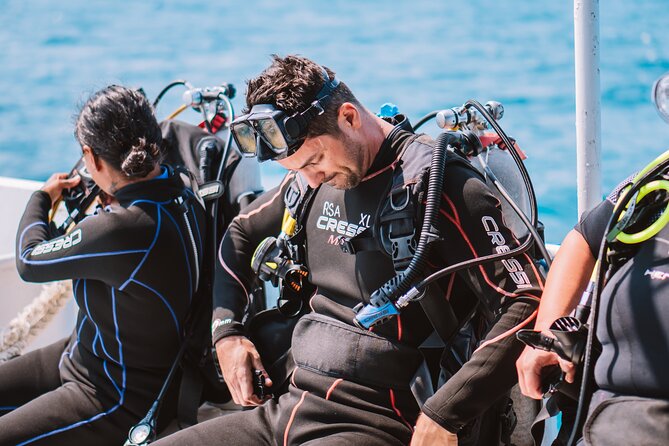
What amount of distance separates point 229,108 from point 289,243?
0.74m

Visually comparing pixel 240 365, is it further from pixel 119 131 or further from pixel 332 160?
pixel 119 131

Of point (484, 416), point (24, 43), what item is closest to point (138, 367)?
point (484, 416)

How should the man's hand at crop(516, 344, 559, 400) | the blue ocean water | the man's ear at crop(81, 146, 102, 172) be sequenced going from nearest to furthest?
the man's hand at crop(516, 344, 559, 400), the man's ear at crop(81, 146, 102, 172), the blue ocean water

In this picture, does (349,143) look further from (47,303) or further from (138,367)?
(47,303)

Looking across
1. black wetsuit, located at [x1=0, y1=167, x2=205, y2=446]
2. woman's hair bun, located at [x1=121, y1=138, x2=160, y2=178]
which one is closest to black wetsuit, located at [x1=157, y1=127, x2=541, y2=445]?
black wetsuit, located at [x1=0, y1=167, x2=205, y2=446]

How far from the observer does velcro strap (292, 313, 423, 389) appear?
1.73 m

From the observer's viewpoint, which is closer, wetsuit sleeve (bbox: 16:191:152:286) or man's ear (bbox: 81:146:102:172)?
wetsuit sleeve (bbox: 16:191:152:286)

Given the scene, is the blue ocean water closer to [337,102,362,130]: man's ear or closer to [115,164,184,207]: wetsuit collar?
[115,164,184,207]: wetsuit collar

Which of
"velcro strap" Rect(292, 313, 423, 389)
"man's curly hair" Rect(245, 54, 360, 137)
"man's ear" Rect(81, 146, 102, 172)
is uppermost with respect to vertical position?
"man's curly hair" Rect(245, 54, 360, 137)

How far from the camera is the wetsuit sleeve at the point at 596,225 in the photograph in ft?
5.18

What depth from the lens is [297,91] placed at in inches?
68.4

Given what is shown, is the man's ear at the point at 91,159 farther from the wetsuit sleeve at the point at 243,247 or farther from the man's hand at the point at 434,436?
the man's hand at the point at 434,436

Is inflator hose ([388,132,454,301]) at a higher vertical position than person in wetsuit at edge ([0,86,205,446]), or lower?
higher

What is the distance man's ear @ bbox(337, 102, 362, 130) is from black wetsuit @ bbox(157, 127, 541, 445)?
0.08 metres
